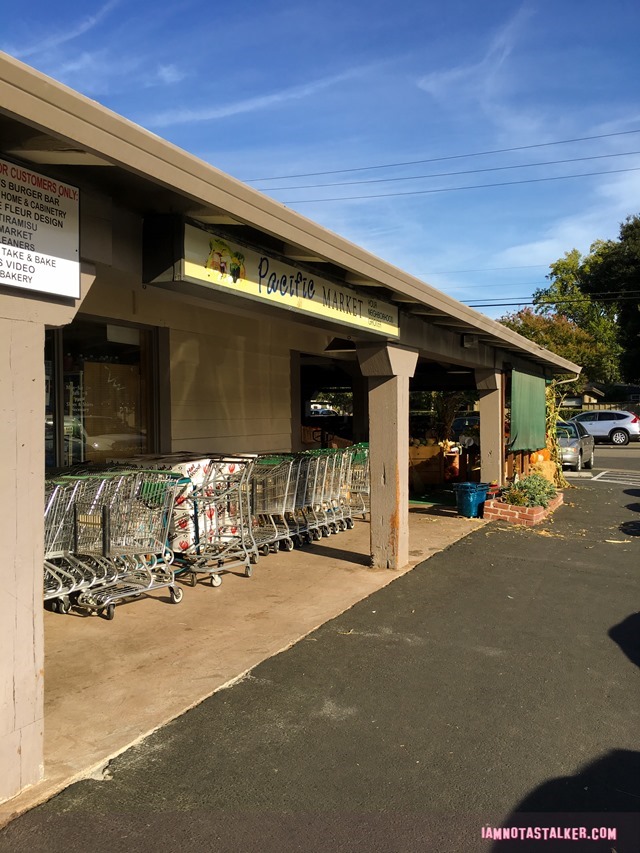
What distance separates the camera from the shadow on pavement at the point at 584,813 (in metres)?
2.76

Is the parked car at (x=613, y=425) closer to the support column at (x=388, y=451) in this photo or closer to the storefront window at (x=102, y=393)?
the support column at (x=388, y=451)

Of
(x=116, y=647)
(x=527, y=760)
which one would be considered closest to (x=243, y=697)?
(x=116, y=647)

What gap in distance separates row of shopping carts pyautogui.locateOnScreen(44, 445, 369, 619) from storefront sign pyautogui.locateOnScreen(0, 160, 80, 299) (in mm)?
2551

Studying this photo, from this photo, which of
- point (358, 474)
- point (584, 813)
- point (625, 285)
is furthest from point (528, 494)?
point (625, 285)

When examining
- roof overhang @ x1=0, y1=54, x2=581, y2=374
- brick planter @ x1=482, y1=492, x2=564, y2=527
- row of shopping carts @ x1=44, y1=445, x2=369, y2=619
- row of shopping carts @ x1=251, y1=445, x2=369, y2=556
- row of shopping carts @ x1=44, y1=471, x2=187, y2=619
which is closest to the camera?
roof overhang @ x1=0, y1=54, x2=581, y2=374

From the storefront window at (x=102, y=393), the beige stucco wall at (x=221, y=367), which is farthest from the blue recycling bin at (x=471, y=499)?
the storefront window at (x=102, y=393)

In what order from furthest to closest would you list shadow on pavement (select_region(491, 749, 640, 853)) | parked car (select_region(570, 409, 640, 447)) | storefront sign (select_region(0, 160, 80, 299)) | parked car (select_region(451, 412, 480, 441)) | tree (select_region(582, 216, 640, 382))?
tree (select_region(582, 216, 640, 382)) < parked car (select_region(570, 409, 640, 447)) < parked car (select_region(451, 412, 480, 441)) < storefront sign (select_region(0, 160, 80, 299)) < shadow on pavement (select_region(491, 749, 640, 853))

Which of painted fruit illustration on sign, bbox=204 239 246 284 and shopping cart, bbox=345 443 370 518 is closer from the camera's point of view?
painted fruit illustration on sign, bbox=204 239 246 284

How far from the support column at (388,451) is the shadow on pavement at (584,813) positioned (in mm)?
3979

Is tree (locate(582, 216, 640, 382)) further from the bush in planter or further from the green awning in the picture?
the bush in planter

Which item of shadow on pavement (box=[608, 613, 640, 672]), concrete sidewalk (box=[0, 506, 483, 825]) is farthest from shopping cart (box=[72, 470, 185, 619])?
shadow on pavement (box=[608, 613, 640, 672])

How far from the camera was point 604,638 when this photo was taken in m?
5.21

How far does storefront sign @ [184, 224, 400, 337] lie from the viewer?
409 centimetres

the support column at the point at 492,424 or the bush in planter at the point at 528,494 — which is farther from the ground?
the support column at the point at 492,424
